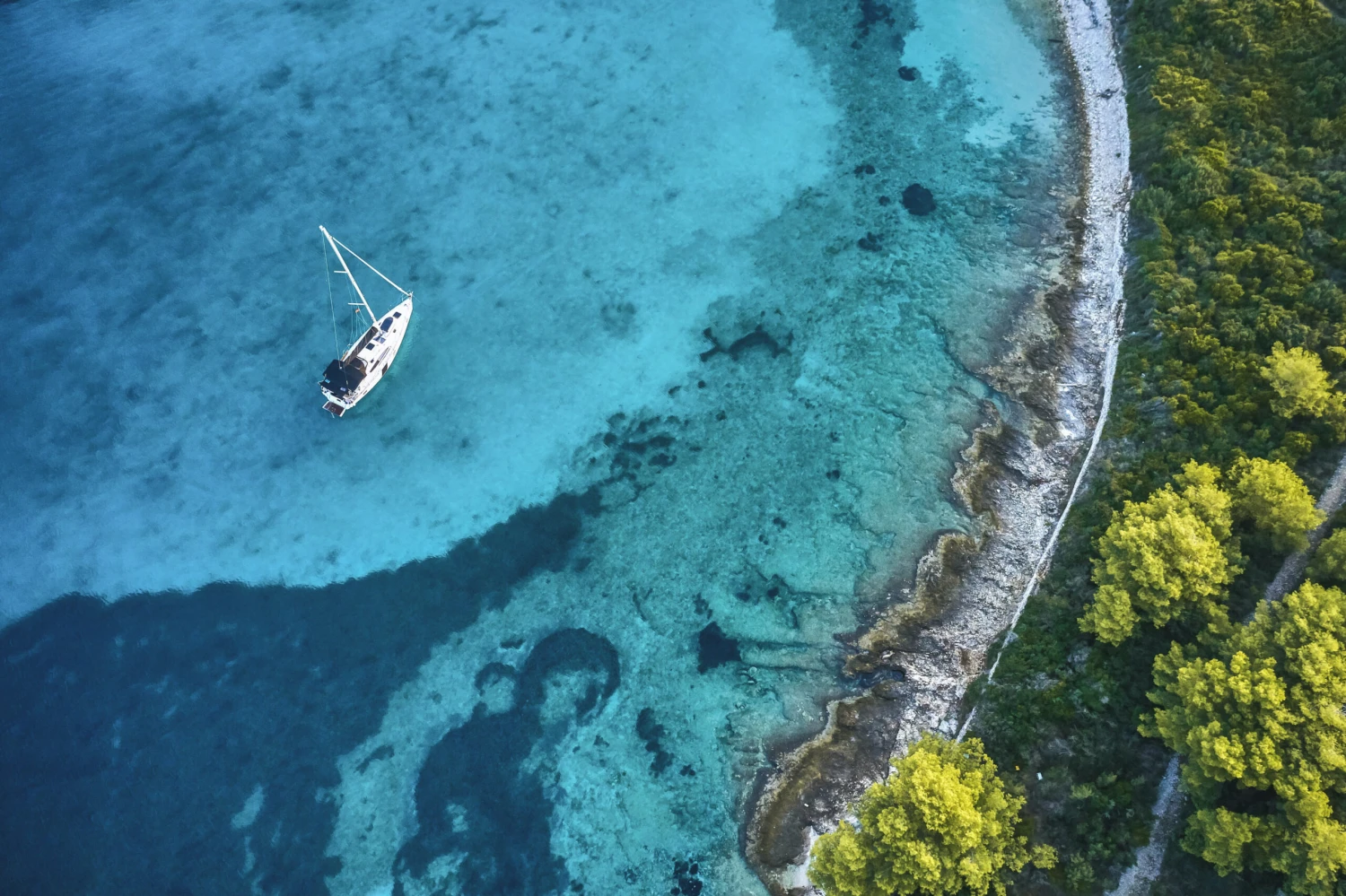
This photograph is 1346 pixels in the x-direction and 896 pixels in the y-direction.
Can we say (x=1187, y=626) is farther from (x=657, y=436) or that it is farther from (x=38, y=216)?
(x=38, y=216)

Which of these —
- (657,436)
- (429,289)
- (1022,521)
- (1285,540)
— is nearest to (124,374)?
(429,289)

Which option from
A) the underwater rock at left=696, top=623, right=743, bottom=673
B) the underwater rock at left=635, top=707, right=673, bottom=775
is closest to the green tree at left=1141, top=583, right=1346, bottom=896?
the underwater rock at left=696, top=623, right=743, bottom=673

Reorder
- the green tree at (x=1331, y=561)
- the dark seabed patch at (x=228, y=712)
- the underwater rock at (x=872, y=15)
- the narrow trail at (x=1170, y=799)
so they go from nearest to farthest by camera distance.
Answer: the narrow trail at (x=1170, y=799) → the green tree at (x=1331, y=561) → the dark seabed patch at (x=228, y=712) → the underwater rock at (x=872, y=15)

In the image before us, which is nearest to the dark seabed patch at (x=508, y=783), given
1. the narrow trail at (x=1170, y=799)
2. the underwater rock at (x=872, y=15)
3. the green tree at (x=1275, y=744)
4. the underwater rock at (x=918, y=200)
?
the narrow trail at (x=1170, y=799)

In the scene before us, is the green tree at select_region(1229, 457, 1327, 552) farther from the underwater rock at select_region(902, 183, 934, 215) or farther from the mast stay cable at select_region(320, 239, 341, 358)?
the mast stay cable at select_region(320, 239, 341, 358)

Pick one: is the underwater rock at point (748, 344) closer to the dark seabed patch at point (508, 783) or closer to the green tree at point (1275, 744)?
the dark seabed patch at point (508, 783)

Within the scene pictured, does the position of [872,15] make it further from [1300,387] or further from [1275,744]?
[1275,744]
